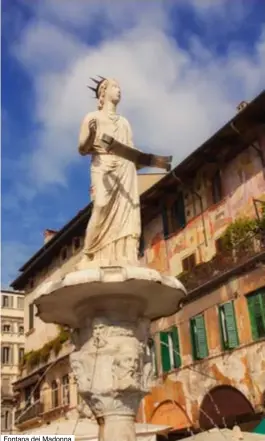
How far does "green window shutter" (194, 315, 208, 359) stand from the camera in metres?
21.2

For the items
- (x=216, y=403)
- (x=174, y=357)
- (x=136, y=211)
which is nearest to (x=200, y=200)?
(x=174, y=357)

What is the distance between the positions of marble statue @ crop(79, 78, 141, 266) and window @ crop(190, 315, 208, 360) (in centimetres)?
1388

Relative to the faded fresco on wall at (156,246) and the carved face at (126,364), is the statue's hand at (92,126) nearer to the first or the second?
the carved face at (126,364)

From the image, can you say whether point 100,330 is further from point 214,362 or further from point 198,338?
point 198,338

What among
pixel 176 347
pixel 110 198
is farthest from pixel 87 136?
pixel 176 347

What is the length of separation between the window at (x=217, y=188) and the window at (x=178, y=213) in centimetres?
190

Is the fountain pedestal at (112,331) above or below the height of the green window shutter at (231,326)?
below

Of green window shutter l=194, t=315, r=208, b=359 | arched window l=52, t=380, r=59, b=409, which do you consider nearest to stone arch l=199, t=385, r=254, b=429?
green window shutter l=194, t=315, r=208, b=359

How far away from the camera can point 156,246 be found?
2602cm

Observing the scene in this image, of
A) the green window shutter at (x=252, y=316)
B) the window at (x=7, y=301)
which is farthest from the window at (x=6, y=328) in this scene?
the green window shutter at (x=252, y=316)

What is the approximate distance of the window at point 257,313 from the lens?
19016 millimetres

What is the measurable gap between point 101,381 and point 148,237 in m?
19.4

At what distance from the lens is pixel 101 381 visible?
7.32 metres

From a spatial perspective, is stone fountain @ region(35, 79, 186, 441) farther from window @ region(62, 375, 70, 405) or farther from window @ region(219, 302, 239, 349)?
window @ region(62, 375, 70, 405)
